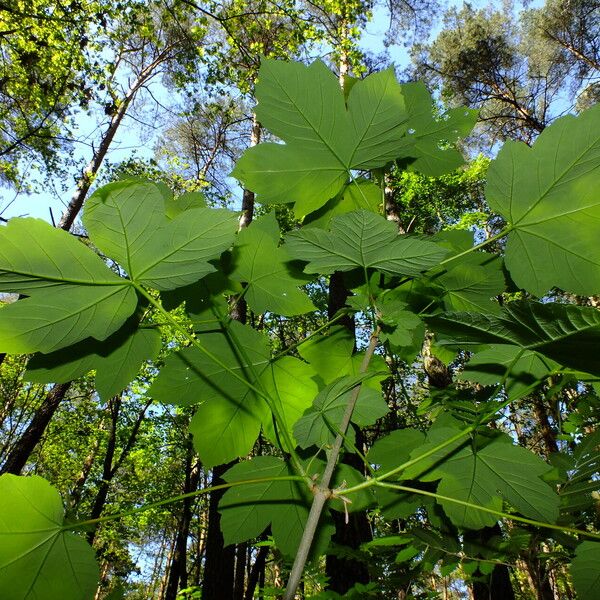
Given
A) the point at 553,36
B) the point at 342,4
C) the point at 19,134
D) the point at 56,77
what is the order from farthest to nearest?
1. the point at 553,36
2. the point at 19,134
3. the point at 56,77
4. the point at 342,4

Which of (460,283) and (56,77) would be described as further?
(56,77)

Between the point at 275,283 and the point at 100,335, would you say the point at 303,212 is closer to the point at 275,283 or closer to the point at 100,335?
the point at 275,283

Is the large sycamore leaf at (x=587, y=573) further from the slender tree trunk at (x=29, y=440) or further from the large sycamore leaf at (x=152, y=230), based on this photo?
the slender tree trunk at (x=29, y=440)

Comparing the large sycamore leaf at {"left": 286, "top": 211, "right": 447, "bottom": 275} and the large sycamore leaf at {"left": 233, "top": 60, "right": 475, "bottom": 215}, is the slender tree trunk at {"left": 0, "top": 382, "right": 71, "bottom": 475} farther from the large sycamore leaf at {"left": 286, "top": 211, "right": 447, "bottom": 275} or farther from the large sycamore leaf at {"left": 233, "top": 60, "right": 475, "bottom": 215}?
the large sycamore leaf at {"left": 286, "top": 211, "right": 447, "bottom": 275}

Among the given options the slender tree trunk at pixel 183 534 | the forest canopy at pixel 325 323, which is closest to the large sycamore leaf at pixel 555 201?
the forest canopy at pixel 325 323

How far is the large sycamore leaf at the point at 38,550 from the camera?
668mm

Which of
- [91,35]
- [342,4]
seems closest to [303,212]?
[342,4]

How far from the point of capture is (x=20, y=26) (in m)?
8.29

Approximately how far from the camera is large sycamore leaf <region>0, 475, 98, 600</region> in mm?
668

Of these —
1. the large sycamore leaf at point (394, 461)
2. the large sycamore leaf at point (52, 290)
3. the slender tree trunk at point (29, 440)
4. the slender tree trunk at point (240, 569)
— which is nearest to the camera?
the large sycamore leaf at point (52, 290)

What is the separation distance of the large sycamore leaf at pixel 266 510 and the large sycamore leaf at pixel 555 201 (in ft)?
2.13

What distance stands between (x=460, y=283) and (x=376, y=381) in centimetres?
32

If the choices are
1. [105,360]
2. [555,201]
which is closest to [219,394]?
[105,360]

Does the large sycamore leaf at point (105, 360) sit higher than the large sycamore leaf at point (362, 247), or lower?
lower
